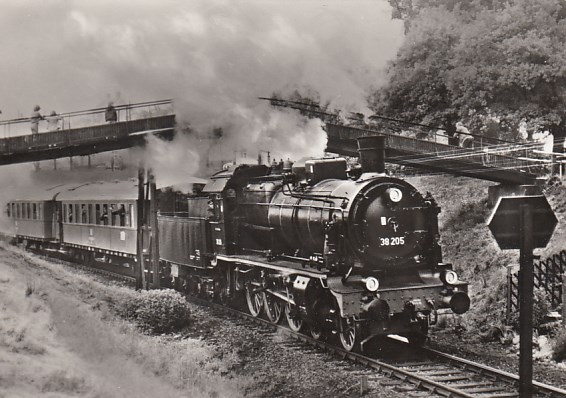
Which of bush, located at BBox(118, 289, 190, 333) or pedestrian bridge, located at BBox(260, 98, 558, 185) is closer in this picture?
bush, located at BBox(118, 289, 190, 333)

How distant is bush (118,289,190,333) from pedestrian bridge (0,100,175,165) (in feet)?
11.7

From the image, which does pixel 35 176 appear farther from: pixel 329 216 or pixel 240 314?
pixel 329 216

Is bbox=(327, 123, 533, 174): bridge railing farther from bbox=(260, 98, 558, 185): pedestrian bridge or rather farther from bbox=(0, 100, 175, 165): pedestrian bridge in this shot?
bbox=(0, 100, 175, 165): pedestrian bridge

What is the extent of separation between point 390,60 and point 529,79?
4120 millimetres

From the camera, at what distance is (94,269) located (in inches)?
866

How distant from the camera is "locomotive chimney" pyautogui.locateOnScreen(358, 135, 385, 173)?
11.0 metres

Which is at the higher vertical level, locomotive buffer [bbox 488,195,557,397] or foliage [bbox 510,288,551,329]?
locomotive buffer [bbox 488,195,557,397]

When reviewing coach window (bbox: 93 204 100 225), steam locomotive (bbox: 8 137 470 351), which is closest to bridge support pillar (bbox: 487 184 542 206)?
steam locomotive (bbox: 8 137 470 351)

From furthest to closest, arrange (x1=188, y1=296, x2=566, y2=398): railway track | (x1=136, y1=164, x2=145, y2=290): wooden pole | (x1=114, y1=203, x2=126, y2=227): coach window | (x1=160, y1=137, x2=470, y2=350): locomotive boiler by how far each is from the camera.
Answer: (x1=114, y1=203, x2=126, y2=227): coach window < (x1=136, y1=164, x2=145, y2=290): wooden pole < (x1=160, y1=137, x2=470, y2=350): locomotive boiler < (x1=188, y1=296, x2=566, y2=398): railway track

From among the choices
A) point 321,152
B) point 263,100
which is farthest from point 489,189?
point 263,100

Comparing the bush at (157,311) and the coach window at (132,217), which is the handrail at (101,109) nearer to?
the bush at (157,311)

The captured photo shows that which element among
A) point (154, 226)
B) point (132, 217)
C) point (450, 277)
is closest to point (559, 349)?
point (450, 277)

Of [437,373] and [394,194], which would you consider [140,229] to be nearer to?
[394,194]

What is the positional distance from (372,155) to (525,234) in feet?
19.8
